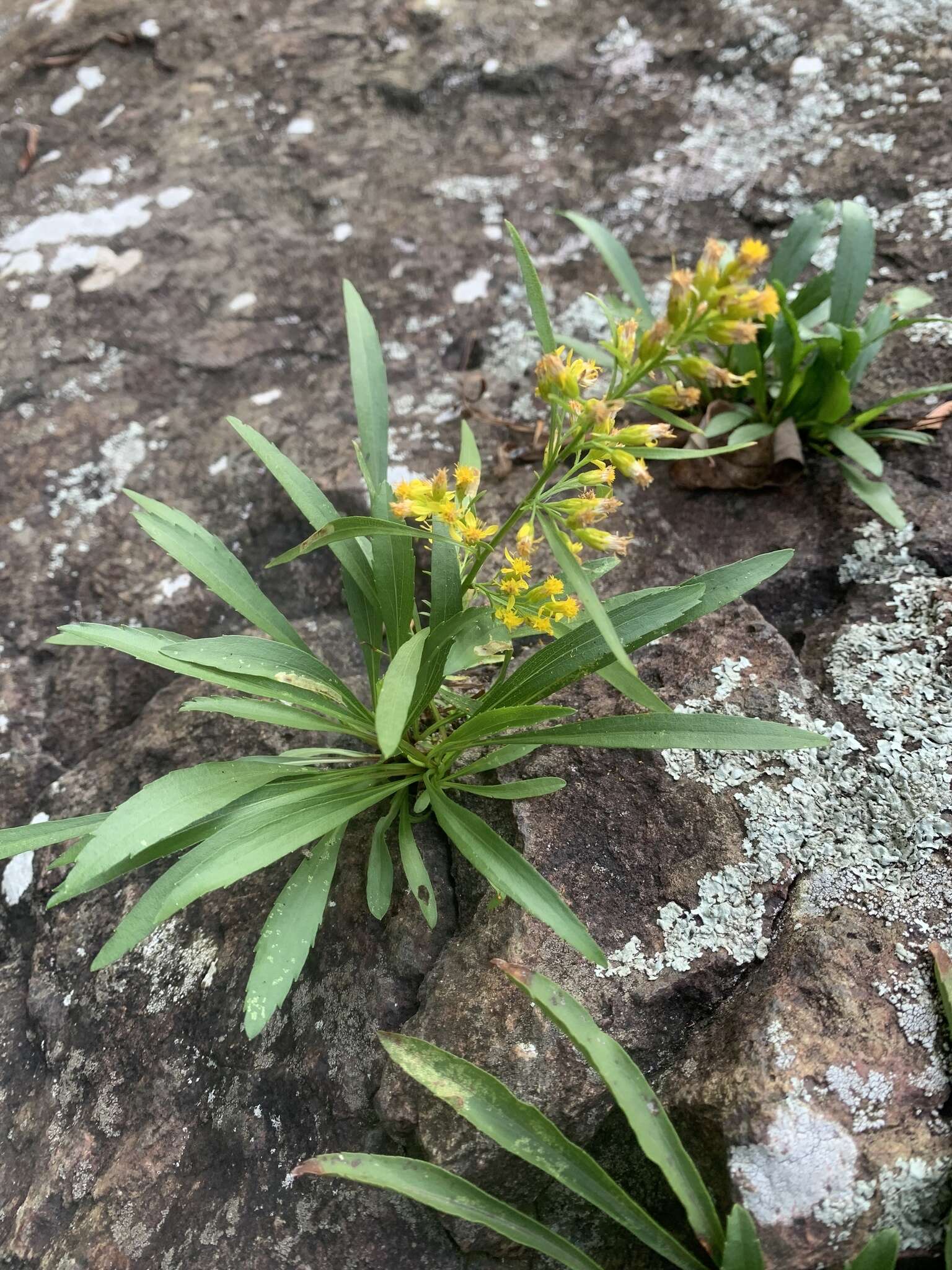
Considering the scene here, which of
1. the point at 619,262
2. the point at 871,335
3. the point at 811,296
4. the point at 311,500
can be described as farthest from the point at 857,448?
the point at 311,500

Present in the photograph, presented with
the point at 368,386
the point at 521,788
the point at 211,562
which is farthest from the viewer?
the point at 368,386

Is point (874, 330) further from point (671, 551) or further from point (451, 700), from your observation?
point (451, 700)

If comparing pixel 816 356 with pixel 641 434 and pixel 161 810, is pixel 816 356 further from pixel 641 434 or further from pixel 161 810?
pixel 161 810

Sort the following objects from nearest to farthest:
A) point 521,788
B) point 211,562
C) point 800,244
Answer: point 521,788 → point 211,562 → point 800,244

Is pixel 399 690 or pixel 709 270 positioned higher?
pixel 709 270

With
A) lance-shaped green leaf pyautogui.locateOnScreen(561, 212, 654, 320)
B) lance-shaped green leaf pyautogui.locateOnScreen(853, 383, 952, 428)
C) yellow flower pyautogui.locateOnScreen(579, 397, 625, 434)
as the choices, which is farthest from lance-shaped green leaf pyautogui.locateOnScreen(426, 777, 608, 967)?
lance-shaped green leaf pyautogui.locateOnScreen(561, 212, 654, 320)

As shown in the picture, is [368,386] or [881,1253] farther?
[368,386]

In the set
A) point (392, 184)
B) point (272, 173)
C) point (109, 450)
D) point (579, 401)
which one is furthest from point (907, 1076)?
point (272, 173)
